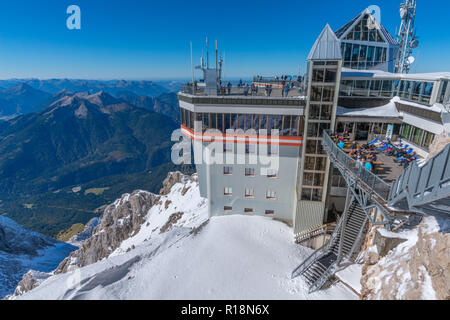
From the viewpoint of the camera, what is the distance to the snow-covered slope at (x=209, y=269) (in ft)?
68.9

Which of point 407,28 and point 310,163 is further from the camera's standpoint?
point 407,28

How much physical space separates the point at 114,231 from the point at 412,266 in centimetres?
6284

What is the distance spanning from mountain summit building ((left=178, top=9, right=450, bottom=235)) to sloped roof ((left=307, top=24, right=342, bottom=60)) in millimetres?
89

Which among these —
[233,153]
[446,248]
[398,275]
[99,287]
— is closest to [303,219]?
[233,153]

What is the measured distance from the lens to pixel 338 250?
69.6ft

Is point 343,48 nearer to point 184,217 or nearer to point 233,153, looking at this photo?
point 233,153

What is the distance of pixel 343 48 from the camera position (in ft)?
112

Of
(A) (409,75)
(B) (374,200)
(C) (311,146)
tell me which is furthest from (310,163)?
(A) (409,75)

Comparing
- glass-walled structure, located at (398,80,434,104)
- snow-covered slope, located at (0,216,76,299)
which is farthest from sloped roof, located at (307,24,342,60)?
snow-covered slope, located at (0,216,76,299)

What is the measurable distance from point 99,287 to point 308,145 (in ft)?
83.2

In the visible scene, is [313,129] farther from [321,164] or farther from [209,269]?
[209,269]

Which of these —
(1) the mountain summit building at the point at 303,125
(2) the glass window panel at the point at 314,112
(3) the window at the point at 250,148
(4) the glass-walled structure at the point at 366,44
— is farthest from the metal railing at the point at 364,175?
(4) the glass-walled structure at the point at 366,44

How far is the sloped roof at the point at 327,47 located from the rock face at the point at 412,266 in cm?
1603

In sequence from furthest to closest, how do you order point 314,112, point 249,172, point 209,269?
point 249,172, point 314,112, point 209,269
